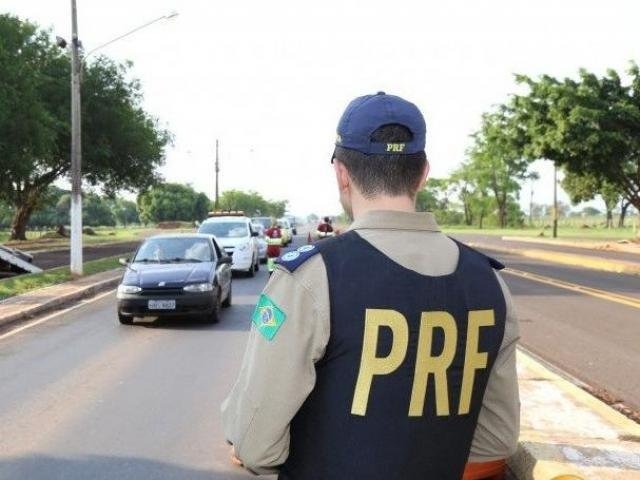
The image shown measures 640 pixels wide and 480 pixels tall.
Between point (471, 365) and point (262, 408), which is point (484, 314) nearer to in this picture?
point (471, 365)

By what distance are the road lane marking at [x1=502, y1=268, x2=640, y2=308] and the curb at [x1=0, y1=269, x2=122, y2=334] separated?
10.0 metres

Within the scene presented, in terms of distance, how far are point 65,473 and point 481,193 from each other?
106057mm

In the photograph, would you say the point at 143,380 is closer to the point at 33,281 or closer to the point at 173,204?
the point at 33,281

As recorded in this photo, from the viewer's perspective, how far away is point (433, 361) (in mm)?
1675

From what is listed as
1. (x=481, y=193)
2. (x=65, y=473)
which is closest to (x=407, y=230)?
(x=65, y=473)

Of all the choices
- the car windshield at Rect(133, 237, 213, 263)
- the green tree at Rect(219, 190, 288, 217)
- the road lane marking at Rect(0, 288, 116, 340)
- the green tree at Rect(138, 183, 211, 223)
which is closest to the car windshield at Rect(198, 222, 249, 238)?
the road lane marking at Rect(0, 288, 116, 340)

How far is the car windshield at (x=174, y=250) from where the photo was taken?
12.2m

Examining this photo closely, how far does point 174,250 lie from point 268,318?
11134 mm

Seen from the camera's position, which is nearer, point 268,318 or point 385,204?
point 268,318

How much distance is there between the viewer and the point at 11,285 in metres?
16.2

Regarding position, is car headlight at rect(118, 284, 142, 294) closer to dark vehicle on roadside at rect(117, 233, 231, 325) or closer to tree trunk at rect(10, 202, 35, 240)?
dark vehicle on roadside at rect(117, 233, 231, 325)

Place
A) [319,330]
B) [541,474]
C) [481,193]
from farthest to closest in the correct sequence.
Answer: [481,193], [541,474], [319,330]

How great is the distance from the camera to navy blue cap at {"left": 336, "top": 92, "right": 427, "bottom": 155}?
1793mm

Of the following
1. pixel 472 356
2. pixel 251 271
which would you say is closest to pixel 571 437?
pixel 472 356
